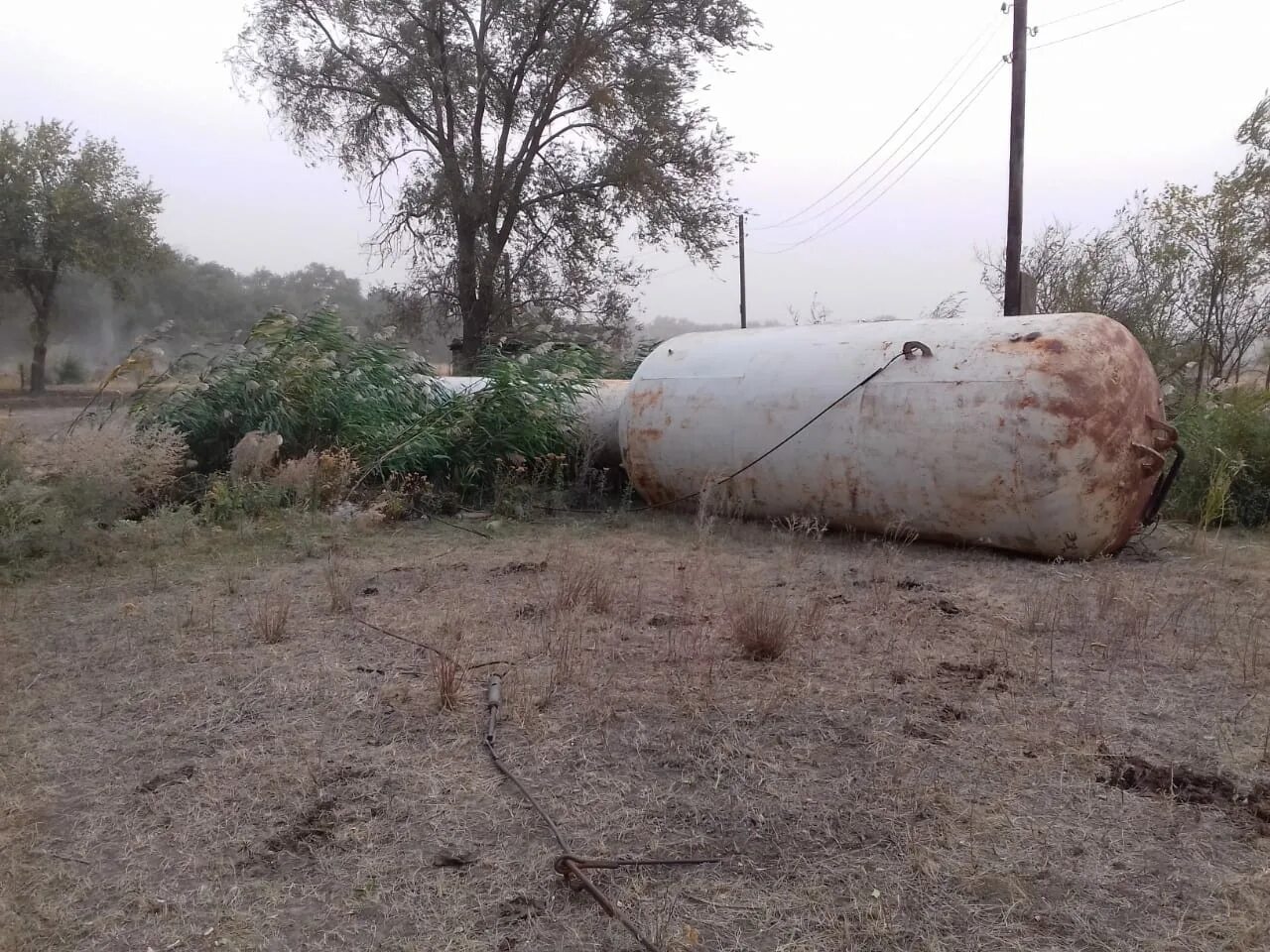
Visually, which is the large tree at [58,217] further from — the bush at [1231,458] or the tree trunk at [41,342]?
the bush at [1231,458]

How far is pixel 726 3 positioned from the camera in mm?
16594

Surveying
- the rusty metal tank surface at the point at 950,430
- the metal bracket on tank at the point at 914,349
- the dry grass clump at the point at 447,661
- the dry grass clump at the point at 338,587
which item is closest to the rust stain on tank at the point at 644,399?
the rusty metal tank surface at the point at 950,430

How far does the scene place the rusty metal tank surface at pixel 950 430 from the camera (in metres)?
5.12

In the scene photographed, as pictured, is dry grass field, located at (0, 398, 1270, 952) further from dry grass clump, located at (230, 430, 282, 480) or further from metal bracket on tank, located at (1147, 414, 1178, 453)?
dry grass clump, located at (230, 430, 282, 480)

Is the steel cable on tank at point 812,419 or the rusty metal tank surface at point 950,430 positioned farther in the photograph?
the steel cable on tank at point 812,419

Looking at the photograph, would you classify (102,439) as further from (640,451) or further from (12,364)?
(12,364)

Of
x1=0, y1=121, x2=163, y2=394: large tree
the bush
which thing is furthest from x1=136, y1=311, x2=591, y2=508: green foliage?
x1=0, y1=121, x2=163, y2=394: large tree

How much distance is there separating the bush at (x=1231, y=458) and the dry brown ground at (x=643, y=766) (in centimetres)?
234

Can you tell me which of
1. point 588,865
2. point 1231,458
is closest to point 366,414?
point 588,865

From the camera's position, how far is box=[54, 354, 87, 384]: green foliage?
29625 millimetres

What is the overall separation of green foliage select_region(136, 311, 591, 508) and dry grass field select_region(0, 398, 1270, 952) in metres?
2.67

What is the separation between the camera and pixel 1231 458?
267 inches

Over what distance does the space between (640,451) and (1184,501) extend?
14.0 feet

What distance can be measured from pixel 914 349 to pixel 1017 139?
657 centimetres
